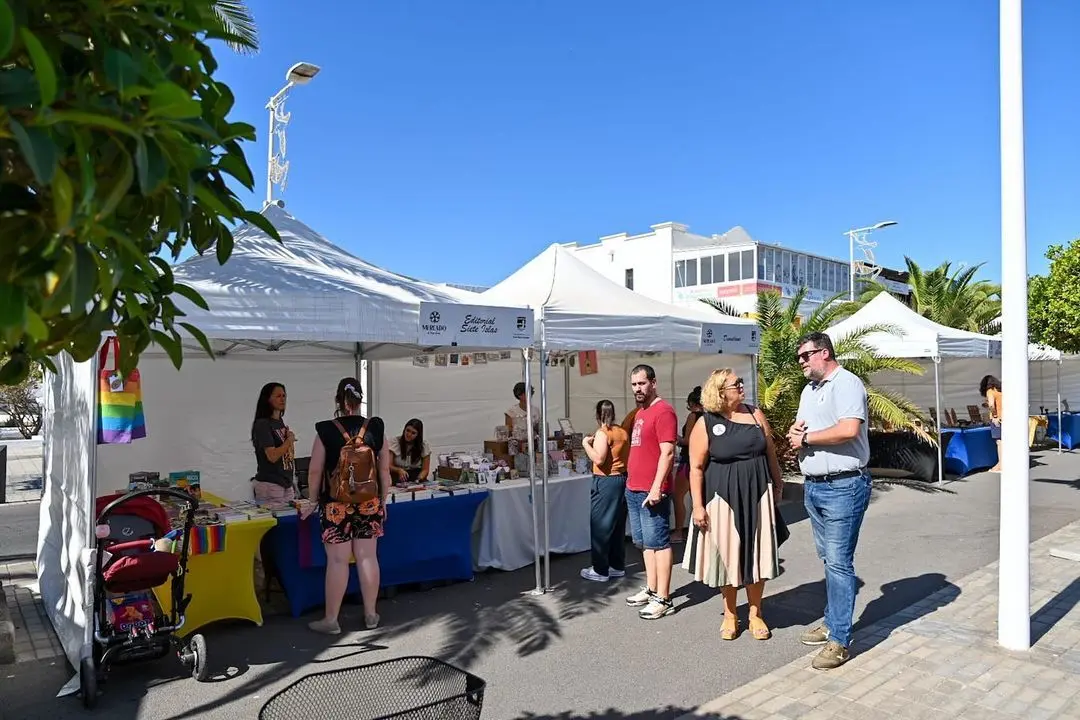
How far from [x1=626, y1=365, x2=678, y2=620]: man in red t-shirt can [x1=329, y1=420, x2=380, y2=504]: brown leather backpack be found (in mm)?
1853

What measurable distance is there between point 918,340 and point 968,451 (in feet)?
7.52

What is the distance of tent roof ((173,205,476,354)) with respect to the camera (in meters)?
4.84

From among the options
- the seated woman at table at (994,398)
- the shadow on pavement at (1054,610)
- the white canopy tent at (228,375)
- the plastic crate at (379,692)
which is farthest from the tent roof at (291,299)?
the seated woman at table at (994,398)

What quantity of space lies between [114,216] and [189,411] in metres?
7.70

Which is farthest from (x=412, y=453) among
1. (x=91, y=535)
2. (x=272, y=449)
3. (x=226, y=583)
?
(x=91, y=535)

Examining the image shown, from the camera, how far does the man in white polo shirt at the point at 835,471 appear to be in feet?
13.9

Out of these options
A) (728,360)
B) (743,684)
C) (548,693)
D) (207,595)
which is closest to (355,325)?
(207,595)

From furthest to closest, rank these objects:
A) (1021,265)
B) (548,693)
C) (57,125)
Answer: (1021,265) → (548,693) → (57,125)

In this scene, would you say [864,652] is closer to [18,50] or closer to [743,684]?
[743,684]

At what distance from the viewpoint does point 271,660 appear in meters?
4.65

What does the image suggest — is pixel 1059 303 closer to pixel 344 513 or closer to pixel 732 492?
pixel 732 492

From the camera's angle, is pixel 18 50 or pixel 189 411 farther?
pixel 189 411

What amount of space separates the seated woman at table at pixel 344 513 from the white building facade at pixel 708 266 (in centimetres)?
3413

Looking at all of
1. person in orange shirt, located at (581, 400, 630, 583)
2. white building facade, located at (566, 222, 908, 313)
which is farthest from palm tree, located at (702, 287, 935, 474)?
white building facade, located at (566, 222, 908, 313)
